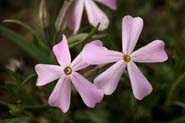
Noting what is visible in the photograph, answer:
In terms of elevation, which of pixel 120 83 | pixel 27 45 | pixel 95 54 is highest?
pixel 95 54

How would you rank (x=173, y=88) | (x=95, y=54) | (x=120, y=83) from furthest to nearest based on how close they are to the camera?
(x=120, y=83), (x=173, y=88), (x=95, y=54)

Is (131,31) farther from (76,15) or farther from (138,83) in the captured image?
(76,15)

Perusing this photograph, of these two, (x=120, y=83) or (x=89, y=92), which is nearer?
(x=89, y=92)

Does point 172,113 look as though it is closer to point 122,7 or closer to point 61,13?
point 122,7

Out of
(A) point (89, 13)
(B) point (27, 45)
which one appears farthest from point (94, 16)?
(B) point (27, 45)

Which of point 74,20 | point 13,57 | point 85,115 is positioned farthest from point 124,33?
point 13,57

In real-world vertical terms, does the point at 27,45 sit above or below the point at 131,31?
below
